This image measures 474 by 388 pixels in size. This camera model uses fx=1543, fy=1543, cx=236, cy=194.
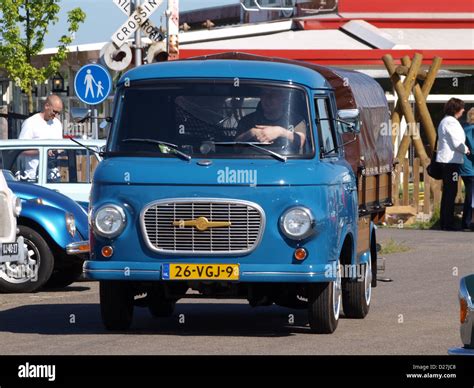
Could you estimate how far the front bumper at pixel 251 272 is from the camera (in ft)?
40.0

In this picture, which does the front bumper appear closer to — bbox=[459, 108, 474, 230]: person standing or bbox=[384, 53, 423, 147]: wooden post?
bbox=[459, 108, 474, 230]: person standing

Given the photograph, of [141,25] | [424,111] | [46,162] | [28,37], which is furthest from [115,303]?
[28,37]

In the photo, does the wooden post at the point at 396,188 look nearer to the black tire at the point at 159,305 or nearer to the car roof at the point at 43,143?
the car roof at the point at 43,143

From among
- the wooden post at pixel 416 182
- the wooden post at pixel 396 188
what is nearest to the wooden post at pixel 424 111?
the wooden post at pixel 416 182

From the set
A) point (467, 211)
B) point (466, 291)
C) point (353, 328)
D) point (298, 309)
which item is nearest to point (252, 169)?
point (353, 328)

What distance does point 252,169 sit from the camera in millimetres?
12336

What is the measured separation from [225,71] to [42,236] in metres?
4.47
